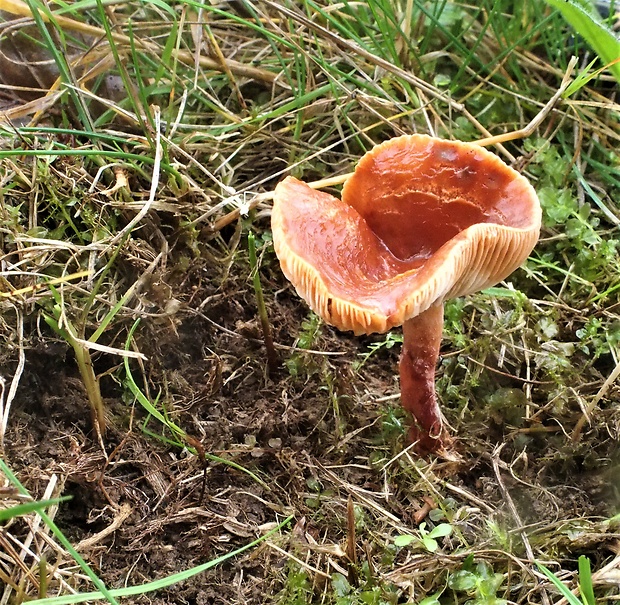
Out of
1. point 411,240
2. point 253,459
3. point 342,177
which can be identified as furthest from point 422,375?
point 342,177

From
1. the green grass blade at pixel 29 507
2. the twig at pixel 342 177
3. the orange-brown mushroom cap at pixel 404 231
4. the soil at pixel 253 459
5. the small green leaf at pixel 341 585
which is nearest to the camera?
the green grass blade at pixel 29 507

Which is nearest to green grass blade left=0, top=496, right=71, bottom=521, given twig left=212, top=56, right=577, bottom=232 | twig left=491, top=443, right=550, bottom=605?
twig left=491, top=443, right=550, bottom=605

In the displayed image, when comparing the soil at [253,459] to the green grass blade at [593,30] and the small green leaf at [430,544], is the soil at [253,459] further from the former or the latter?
the green grass blade at [593,30]

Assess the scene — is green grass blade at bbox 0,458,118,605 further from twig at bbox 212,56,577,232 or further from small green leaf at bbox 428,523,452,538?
twig at bbox 212,56,577,232

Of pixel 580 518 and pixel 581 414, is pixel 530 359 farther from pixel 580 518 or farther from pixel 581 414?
pixel 580 518

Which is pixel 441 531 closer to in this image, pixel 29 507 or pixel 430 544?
pixel 430 544

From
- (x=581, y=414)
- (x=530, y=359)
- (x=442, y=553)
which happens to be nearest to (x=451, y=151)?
(x=530, y=359)

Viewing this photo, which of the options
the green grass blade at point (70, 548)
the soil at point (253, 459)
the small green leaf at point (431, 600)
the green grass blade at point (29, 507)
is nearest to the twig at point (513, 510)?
the soil at point (253, 459)
